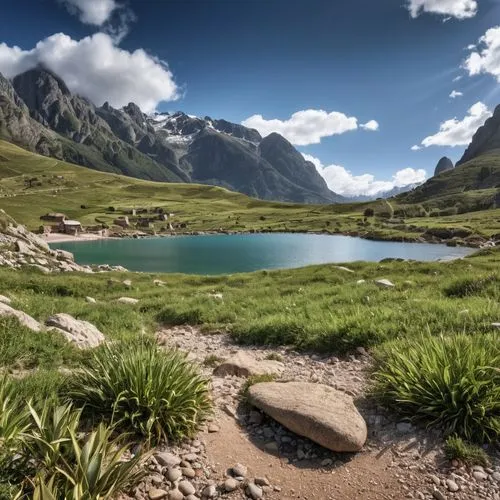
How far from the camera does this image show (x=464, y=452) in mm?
5523

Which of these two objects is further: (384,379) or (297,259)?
(297,259)

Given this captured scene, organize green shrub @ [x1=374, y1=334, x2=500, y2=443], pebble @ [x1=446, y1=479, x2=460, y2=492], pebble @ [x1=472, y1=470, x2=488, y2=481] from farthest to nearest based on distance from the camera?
1. green shrub @ [x1=374, y1=334, x2=500, y2=443]
2. pebble @ [x1=472, y1=470, x2=488, y2=481]
3. pebble @ [x1=446, y1=479, x2=460, y2=492]

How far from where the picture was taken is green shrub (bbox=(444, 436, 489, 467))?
5461 millimetres

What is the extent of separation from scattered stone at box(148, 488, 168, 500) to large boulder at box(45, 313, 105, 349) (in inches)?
239

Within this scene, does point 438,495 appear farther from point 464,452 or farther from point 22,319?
point 22,319

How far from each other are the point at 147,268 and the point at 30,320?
179 feet

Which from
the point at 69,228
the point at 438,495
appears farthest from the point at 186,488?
the point at 69,228

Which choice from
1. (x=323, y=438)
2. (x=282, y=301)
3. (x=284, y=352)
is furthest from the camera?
(x=282, y=301)

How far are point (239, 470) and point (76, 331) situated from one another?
7.93 m

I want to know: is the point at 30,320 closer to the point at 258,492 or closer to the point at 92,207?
the point at 258,492

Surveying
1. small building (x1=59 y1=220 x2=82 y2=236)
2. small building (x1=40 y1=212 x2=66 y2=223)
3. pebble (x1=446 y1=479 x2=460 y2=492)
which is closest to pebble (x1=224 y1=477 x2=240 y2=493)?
pebble (x1=446 y1=479 x2=460 y2=492)

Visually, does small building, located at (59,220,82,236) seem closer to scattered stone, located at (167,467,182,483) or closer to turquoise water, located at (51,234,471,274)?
turquoise water, located at (51,234,471,274)

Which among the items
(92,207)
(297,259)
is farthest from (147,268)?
(92,207)

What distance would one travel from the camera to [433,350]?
727 centimetres
